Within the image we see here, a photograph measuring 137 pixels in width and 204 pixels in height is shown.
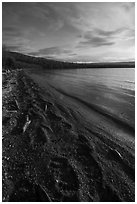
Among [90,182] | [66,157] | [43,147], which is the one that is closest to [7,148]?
[43,147]

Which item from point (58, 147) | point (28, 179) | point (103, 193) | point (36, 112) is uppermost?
point (36, 112)

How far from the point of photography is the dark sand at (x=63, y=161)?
5.95 metres

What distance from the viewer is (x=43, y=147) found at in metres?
8.38

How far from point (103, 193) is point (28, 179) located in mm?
3146

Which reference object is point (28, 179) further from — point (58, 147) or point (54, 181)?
point (58, 147)

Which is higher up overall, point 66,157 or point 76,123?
point 76,123

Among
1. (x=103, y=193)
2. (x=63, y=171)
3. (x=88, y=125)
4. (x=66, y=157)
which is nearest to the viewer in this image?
(x=103, y=193)

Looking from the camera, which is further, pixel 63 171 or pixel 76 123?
pixel 76 123

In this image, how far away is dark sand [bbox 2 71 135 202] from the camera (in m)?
5.95

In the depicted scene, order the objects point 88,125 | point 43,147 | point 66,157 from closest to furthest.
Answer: point 66,157, point 43,147, point 88,125

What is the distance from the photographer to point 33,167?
6949 millimetres

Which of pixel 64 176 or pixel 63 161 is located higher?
pixel 63 161

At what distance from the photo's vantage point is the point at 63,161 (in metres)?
7.52

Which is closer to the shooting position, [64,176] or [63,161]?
[64,176]
